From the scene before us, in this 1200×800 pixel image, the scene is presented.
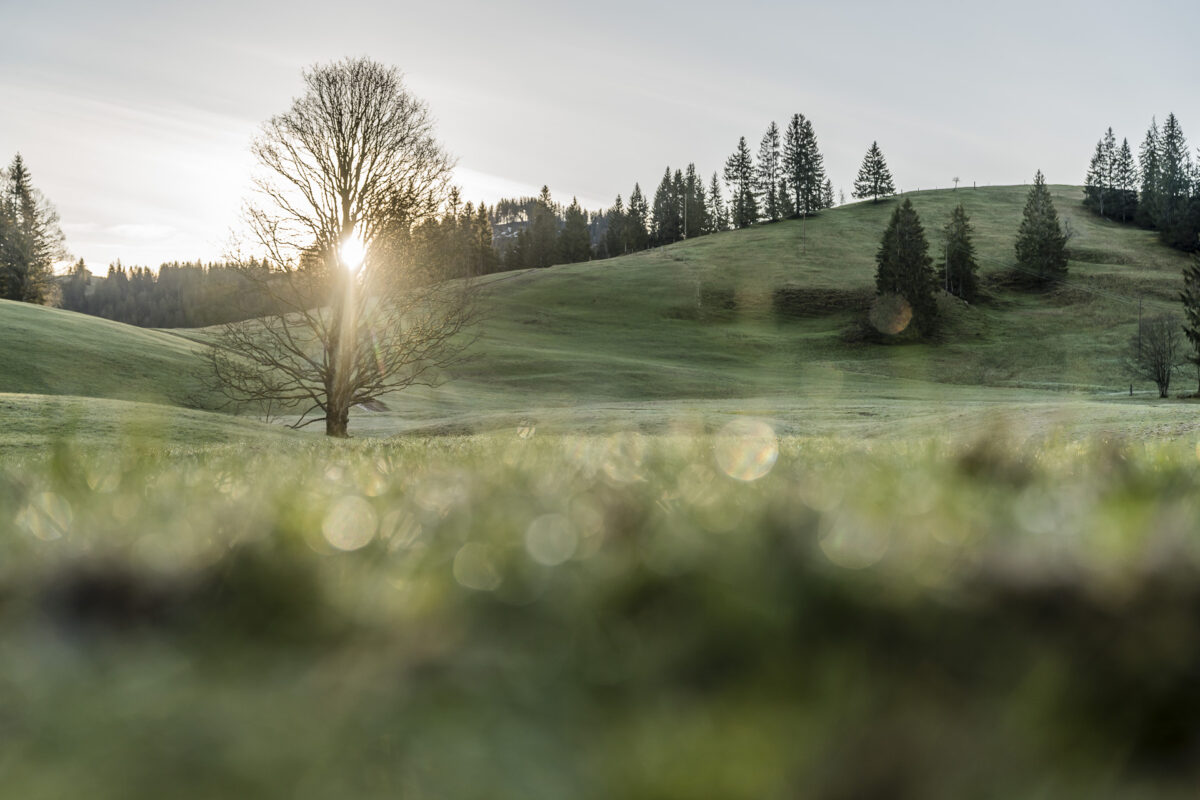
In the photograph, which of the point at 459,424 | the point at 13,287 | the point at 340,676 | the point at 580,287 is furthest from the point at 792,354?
the point at 340,676

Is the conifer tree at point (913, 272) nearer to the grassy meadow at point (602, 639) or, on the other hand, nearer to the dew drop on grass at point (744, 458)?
the dew drop on grass at point (744, 458)

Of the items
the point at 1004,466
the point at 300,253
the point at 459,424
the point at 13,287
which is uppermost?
the point at 13,287

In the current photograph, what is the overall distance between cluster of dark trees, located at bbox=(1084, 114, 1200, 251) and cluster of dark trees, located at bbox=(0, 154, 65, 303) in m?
145

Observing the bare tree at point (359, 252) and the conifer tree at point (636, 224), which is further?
the conifer tree at point (636, 224)

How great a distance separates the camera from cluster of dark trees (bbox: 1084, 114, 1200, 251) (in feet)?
383

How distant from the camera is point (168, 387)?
44531 mm

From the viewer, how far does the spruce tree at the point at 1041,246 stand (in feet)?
328

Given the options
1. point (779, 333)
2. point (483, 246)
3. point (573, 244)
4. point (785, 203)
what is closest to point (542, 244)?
point (573, 244)

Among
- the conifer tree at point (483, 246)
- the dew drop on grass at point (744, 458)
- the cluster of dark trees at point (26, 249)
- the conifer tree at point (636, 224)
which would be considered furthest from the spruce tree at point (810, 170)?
the dew drop on grass at point (744, 458)

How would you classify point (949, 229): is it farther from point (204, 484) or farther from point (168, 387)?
point (204, 484)

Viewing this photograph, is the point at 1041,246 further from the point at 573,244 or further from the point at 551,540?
the point at 551,540

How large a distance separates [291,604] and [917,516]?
41.4 inches

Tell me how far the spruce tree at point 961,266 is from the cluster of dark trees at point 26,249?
A: 3876 inches

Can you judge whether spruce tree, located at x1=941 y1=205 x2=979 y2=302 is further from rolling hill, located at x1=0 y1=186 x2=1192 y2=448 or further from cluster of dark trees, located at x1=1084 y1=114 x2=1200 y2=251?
cluster of dark trees, located at x1=1084 y1=114 x2=1200 y2=251
